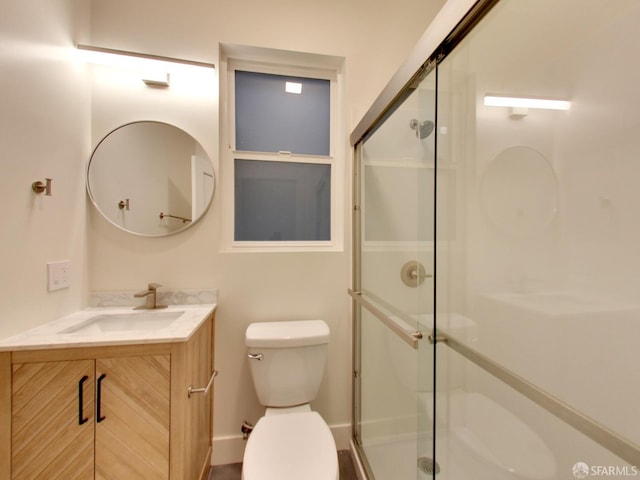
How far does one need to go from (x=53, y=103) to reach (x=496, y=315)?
1.96 meters

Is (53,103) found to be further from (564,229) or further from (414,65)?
(564,229)

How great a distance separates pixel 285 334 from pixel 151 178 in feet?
3.69

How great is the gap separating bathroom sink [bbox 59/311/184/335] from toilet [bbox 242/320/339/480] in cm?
42

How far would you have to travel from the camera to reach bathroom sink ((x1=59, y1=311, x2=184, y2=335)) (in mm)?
1316

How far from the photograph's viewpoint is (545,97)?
712 millimetres

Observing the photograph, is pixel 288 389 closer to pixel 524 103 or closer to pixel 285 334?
pixel 285 334

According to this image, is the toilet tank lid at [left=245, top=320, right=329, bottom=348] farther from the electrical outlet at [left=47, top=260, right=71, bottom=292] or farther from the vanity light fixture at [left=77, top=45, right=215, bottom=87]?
the vanity light fixture at [left=77, top=45, right=215, bottom=87]

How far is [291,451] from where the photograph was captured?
3.45ft

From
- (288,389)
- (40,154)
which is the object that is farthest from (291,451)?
(40,154)

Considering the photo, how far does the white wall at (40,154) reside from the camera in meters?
0.99

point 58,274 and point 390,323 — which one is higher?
point 58,274

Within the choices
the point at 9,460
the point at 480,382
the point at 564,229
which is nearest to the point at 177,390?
the point at 9,460

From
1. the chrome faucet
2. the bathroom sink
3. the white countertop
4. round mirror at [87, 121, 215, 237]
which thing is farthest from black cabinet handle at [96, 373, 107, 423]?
round mirror at [87, 121, 215, 237]

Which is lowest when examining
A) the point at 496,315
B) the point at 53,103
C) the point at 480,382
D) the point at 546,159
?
the point at 480,382
